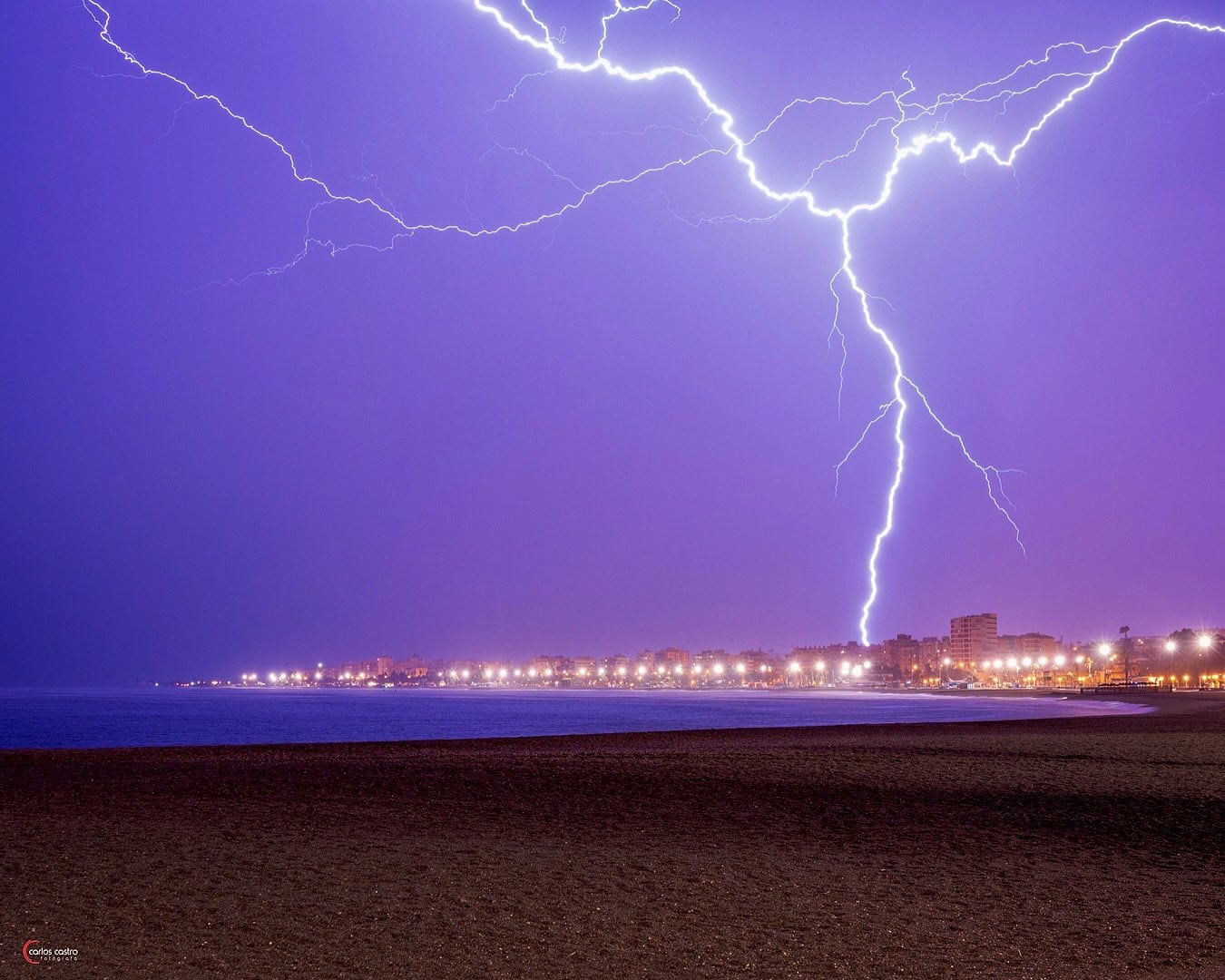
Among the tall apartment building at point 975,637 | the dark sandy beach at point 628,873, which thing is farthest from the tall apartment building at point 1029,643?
the dark sandy beach at point 628,873

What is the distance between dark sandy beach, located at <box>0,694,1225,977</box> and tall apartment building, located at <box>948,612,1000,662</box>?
7308 inches

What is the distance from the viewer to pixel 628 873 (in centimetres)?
728

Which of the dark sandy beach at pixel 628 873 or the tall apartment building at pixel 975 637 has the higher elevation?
the dark sandy beach at pixel 628 873

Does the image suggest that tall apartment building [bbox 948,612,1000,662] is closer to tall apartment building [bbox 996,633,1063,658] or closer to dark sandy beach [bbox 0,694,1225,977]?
tall apartment building [bbox 996,633,1063,658]

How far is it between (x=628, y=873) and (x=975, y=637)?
19784 cm

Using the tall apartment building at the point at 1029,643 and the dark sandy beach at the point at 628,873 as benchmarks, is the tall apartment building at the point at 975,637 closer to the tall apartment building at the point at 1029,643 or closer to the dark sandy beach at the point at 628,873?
the tall apartment building at the point at 1029,643

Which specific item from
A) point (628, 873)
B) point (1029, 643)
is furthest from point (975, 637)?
point (628, 873)

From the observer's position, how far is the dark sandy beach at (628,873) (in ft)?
17.1

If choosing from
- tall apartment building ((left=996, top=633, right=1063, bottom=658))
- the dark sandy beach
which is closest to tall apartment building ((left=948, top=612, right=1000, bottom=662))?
tall apartment building ((left=996, top=633, right=1063, bottom=658))

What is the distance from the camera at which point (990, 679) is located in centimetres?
14862

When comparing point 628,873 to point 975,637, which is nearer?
point 628,873

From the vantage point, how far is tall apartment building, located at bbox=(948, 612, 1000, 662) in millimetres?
→ 188750

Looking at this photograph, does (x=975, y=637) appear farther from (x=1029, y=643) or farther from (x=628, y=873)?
(x=628, y=873)

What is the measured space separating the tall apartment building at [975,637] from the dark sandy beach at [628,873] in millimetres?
185624
